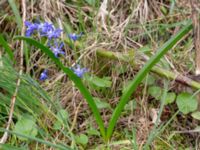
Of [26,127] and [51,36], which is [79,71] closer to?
[51,36]

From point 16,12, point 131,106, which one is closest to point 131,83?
point 131,106

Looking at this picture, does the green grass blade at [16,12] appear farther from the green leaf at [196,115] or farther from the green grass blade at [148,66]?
the green leaf at [196,115]

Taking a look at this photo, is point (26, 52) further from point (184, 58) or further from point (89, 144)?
point (184, 58)

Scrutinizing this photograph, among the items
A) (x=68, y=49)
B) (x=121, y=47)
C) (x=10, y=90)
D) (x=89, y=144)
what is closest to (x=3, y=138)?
(x=10, y=90)

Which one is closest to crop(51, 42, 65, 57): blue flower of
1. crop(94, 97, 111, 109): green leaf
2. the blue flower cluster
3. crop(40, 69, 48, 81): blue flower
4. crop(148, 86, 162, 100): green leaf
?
the blue flower cluster

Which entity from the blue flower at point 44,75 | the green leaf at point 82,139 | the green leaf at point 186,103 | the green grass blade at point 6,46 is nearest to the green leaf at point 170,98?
the green leaf at point 186,103

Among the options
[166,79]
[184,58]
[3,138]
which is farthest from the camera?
[184,58]

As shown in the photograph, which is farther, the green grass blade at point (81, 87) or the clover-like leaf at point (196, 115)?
the clover-like leaf at point (196, 115)
